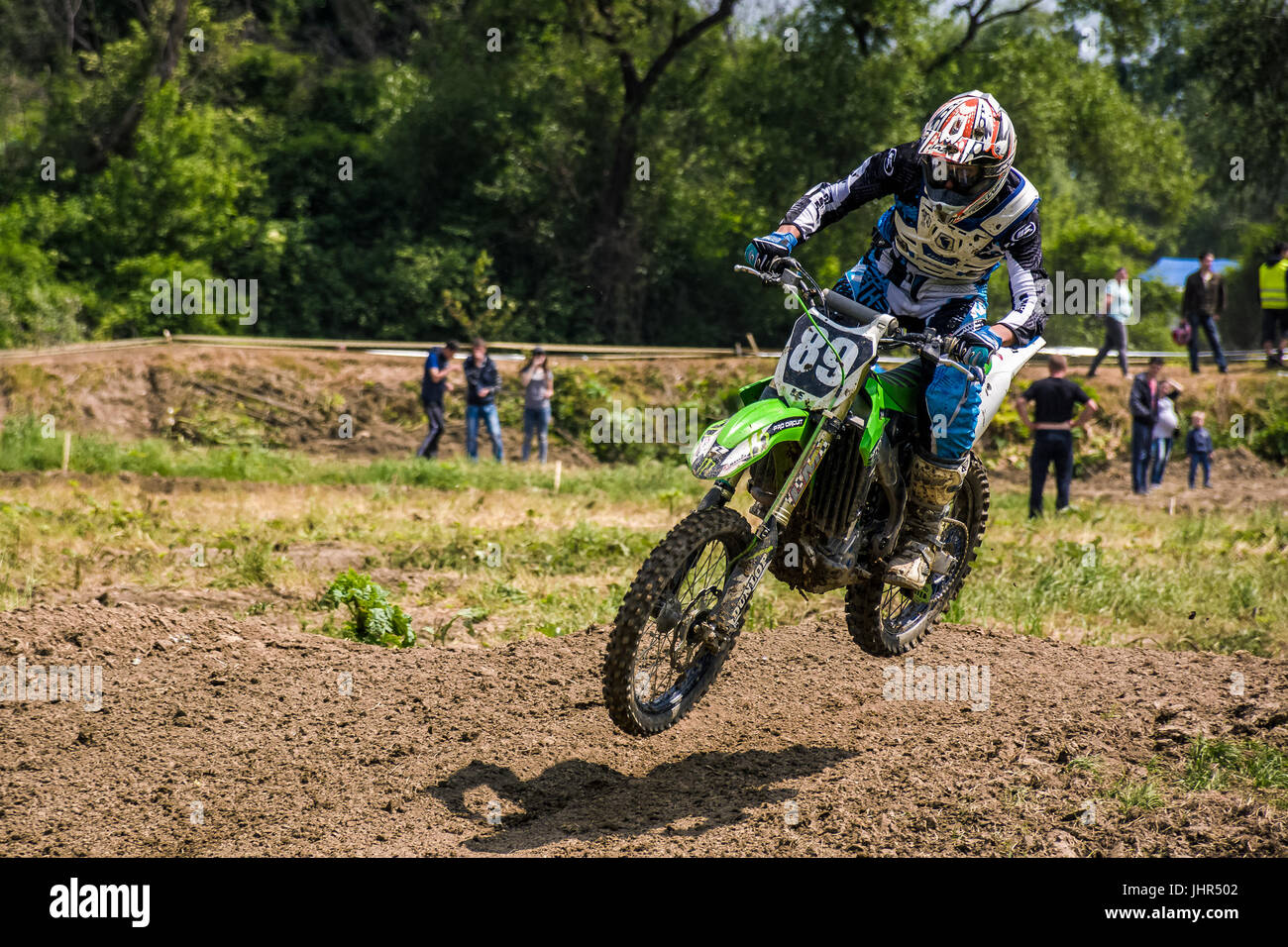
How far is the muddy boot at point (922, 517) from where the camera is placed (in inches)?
244

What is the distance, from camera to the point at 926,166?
575 cm

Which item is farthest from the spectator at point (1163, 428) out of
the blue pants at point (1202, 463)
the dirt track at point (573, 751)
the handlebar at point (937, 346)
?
the handlebar at point (937, 346)

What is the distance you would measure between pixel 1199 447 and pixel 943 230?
1708 cm

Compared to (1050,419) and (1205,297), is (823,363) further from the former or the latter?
(1205,297)

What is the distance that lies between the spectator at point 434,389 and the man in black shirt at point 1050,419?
9000 millimetres

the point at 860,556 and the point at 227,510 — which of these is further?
the point at 227,510

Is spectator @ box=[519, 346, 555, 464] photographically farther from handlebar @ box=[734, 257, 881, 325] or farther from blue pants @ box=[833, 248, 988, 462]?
handlebar @ box=[734, 257, 881, 325]

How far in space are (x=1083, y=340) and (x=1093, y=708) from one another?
36.3 m

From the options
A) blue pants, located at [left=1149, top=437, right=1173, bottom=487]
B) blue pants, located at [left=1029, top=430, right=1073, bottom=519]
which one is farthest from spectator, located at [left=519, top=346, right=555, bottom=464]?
blue pants, located at [left=1149, top=437, right=1173, bottom=487]

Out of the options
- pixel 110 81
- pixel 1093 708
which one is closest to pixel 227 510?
pixel 1093 708

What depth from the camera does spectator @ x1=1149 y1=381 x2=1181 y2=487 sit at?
19812mm

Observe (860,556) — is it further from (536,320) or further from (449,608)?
(536,320)

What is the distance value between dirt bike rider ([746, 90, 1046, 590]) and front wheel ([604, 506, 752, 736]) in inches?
45.2

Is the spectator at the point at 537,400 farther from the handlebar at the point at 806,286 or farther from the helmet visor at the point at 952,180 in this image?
the handlebar at the point at 806,286
